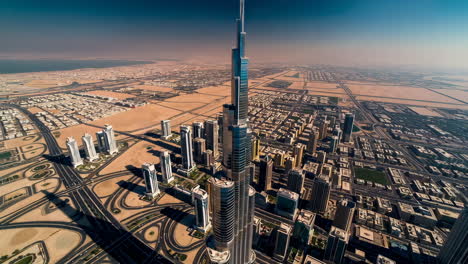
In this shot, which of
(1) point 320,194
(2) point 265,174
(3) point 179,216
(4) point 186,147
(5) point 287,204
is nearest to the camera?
(5) point 287,204

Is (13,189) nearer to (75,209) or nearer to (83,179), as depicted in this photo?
(83,179)

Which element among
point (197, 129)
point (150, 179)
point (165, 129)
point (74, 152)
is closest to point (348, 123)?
point (197, 129)

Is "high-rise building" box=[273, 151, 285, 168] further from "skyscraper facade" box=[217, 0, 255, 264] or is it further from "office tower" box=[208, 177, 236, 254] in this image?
"office tower" box=[208, 177, 236, 254]

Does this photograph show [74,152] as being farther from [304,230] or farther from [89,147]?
[304,230]

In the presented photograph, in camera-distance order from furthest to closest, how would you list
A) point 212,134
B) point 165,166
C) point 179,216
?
1. point 212,134
2. point 165,166
3. point 179,216

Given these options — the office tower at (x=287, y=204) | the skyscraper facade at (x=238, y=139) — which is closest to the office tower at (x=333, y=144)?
the office tower at (x=287, y=204)

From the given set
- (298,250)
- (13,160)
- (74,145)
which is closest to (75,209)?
(74,145)

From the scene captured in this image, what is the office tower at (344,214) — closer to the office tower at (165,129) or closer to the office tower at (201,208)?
the office tower at (201,208)
